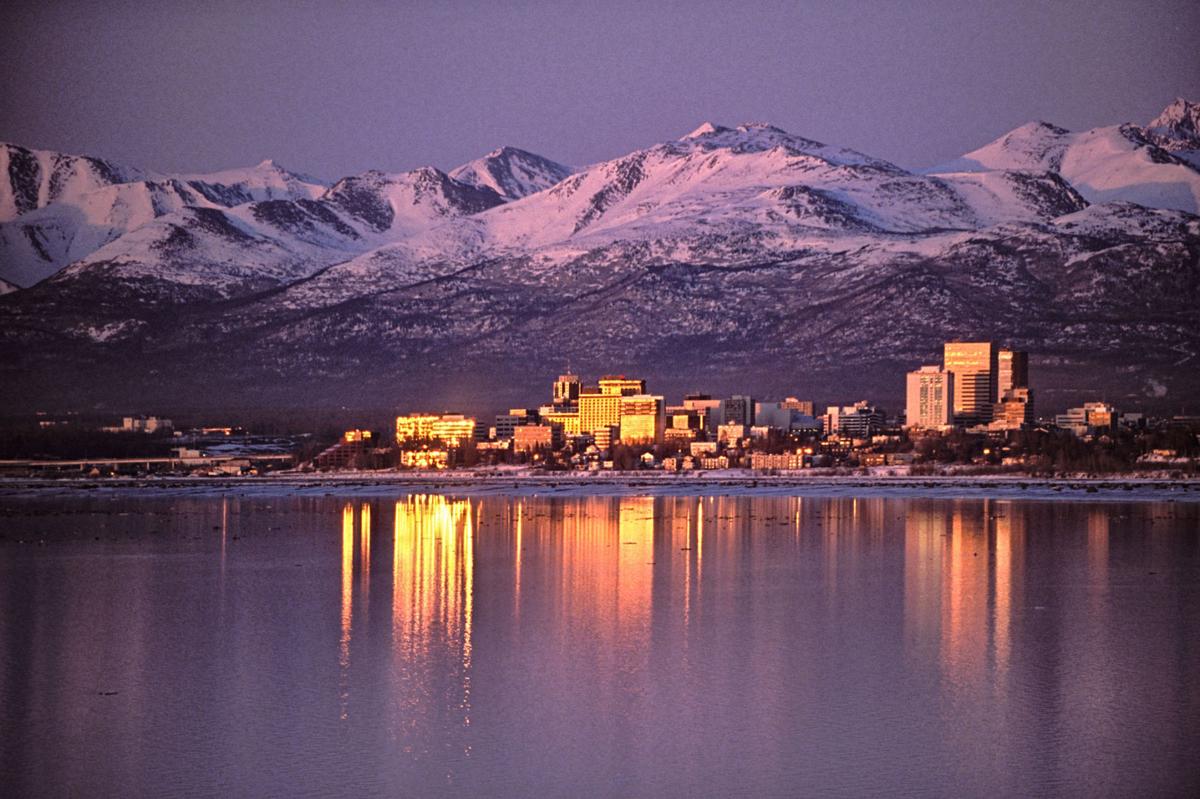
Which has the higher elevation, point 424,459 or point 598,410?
point 598,410

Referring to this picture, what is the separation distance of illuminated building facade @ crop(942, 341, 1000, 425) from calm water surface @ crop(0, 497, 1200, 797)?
285 feet

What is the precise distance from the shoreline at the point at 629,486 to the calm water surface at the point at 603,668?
2701 centimetres

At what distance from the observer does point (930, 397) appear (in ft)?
429

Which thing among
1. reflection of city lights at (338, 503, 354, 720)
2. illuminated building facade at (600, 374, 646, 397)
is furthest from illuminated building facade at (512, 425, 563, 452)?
reflection of city lights at (338, 503, 354, 720)

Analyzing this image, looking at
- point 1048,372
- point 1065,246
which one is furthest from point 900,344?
point 1065,246

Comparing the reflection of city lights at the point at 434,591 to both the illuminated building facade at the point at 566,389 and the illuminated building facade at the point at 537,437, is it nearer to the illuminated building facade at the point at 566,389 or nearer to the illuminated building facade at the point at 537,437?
the illuminated building facade at the point at 537,437

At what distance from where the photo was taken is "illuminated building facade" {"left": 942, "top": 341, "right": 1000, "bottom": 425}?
131 metres

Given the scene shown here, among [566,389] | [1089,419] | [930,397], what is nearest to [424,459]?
[930,397]

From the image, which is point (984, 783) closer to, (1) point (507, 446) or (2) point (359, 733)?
(2) point (359, 733)

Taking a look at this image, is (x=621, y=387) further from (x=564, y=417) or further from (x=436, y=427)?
(x=436, y=427)

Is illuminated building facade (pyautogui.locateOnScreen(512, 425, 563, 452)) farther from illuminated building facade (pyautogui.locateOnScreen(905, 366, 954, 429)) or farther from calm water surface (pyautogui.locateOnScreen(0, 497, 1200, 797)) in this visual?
calm water surface (pyautogui.locateOnScreen(0, 497, 1200, 797))

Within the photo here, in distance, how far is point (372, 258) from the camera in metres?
196

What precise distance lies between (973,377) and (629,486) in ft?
194

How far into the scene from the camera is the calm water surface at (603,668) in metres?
19.6
